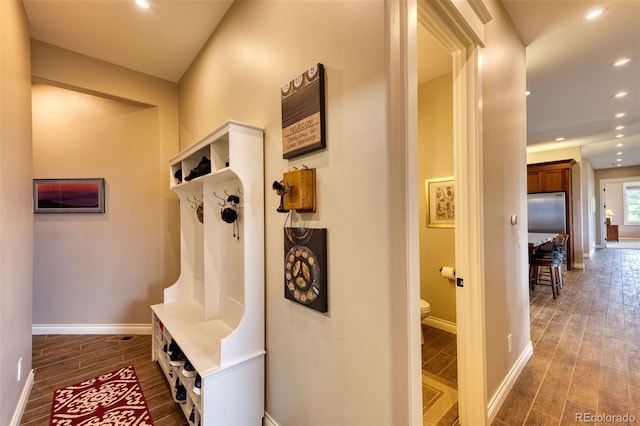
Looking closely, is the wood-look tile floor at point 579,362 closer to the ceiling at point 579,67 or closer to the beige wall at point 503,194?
the beige wall at point 503,194

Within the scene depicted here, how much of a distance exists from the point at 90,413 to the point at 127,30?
3.07 metres

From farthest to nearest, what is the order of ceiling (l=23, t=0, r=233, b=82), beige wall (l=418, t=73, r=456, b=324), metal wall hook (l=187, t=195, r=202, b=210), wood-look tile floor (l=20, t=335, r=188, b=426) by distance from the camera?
1. beige wall (l=418, t=73, r=456, b=324)
2. metal wall hook (l=187, t=195, r=202, b=210)
3. ceiling (l=23, t=0, r=233, b=82)
4. wood-look tile floor (l=20, t=335, r=188, b=426)

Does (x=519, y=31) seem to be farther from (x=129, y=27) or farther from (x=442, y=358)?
(x=129, y=27)

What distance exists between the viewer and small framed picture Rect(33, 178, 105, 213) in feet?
10.8

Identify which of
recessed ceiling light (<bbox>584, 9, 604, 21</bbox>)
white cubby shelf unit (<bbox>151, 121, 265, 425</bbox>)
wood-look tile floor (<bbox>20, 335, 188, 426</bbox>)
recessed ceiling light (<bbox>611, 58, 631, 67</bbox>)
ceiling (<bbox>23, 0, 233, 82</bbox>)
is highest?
ceiling (<bbox>23, 0, 233, 82</bbox>)

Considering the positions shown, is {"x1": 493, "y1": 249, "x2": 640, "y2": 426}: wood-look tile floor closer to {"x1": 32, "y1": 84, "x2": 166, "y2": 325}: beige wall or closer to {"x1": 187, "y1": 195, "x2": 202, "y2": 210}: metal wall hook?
{"x1": 187, "y1": 195, "x2": 202, "y2": 210}: metal wall hook

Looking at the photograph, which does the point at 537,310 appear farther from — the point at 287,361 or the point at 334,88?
the point at 334,88

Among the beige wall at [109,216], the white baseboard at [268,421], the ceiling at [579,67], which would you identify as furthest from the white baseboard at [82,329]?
the ceiling at [579,67]

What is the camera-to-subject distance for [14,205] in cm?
190

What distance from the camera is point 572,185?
6.40 m

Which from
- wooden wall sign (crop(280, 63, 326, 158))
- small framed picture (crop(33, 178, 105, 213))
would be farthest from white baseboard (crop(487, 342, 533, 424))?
small framed picture (crop(33, 178, 105, 213))

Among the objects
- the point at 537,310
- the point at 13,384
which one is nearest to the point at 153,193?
the point at 13,384

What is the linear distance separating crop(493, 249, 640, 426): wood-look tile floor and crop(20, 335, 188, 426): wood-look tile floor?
2.37 metres

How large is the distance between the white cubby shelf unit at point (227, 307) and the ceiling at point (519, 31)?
114cm
